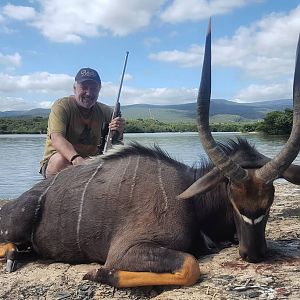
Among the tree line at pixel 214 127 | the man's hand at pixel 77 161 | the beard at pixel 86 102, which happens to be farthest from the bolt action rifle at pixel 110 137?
the tree line at pixel 214 127

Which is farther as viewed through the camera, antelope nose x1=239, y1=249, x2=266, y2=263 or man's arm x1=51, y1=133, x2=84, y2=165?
man's arm x1=51, y1=133, x2=84, y2=165

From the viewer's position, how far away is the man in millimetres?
8273

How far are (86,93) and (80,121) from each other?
1.57 ft

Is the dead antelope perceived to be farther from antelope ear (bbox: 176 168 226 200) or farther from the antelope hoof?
the antelope hoof

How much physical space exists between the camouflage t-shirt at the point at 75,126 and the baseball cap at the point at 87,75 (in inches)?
14.0

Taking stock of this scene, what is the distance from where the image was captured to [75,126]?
8586 millimetres

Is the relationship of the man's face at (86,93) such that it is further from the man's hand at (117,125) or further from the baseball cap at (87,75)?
the man's hand at (117,125)

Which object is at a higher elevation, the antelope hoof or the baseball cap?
the baseball cap

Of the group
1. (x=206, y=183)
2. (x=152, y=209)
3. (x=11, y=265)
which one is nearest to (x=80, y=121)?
(x=11, y=265)

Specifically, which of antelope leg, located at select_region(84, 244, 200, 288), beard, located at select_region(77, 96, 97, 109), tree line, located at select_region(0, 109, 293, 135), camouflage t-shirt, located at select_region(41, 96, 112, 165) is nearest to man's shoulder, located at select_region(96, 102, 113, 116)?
camouflage t-shirt, located at select_region(41, 96, 112, 165)

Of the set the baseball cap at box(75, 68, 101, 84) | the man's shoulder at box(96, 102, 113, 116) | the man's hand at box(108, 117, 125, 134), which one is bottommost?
the man's hand at box(108, 117, 125, 134)

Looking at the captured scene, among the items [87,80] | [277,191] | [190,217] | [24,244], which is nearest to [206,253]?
[190,217]

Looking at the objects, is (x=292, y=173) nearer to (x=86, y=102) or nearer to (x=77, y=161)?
(x=77, y=161)

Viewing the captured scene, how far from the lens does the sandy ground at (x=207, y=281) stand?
4.76 meters
